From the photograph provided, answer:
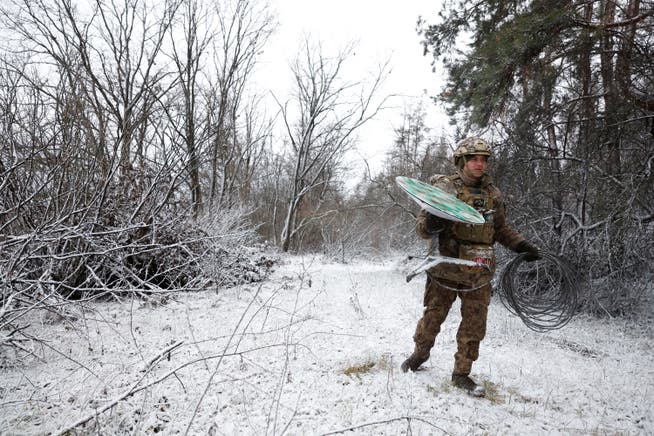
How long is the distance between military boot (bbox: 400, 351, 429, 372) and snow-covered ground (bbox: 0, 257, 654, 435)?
0.26 ft

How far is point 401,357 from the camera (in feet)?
10.9

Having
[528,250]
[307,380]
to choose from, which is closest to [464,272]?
[528,250]

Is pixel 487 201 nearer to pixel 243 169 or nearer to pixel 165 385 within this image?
pixel 165 385

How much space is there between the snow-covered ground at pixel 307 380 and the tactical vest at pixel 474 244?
89 cm

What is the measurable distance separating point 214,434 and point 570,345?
423 centimetres

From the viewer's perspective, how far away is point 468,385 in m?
2.66

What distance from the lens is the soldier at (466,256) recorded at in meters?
2.69

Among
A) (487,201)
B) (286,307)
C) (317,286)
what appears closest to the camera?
(487,201)

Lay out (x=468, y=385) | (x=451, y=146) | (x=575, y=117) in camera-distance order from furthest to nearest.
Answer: (x=451, y=146) → (x=575, y=117) → (x=468, y=385)

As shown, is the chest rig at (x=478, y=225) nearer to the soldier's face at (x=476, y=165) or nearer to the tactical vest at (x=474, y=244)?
the tactical vest at (x=474, y=244)

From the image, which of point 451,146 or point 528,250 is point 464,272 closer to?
point 528,250

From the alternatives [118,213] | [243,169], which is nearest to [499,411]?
[118,213]

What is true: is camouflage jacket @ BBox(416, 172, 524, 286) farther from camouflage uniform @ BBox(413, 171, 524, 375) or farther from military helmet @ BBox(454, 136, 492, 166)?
military helmet @ BBox(454, 136, 492, 166)

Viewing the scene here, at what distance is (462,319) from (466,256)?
526 mm
